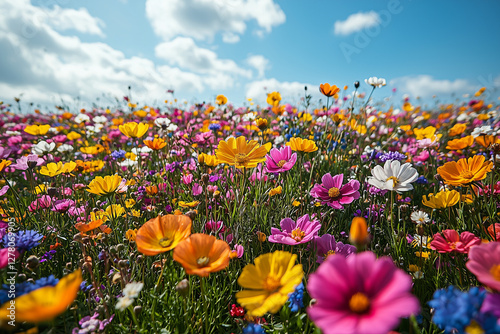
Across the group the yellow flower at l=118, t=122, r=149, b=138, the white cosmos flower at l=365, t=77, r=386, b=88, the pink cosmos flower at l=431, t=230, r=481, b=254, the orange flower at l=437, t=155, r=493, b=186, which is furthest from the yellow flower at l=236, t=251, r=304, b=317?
the white cosmos flower at l=365, t=77, r=386, b=88

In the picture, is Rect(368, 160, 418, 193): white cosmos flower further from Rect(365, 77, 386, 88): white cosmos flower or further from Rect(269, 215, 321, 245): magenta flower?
Rect(365, 77, 386, 88): white cosmos flower

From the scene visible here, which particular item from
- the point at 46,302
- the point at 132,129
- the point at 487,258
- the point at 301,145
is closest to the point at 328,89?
the point at 301,145

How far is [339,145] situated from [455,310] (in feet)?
6.72

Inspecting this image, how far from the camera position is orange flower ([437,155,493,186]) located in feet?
3.35

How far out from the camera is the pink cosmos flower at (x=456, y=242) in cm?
86

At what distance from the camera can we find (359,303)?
47 centimetres

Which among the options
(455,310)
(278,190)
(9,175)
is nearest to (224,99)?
(278,190)

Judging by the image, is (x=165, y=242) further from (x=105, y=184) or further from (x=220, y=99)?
(x=220, y=99)

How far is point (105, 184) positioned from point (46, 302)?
0.66 m

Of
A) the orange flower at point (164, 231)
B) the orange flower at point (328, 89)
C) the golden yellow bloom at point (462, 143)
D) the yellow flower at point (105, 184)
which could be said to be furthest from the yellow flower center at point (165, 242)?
the golden yellow bloom at point (462, 143)

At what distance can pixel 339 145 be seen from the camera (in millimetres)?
2418

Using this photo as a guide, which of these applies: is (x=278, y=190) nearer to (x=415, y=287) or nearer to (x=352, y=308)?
(x=415, y=287)

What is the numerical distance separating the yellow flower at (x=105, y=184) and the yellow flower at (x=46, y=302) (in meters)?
0.59

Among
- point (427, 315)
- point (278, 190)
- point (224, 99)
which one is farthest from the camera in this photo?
point (224, 99)
